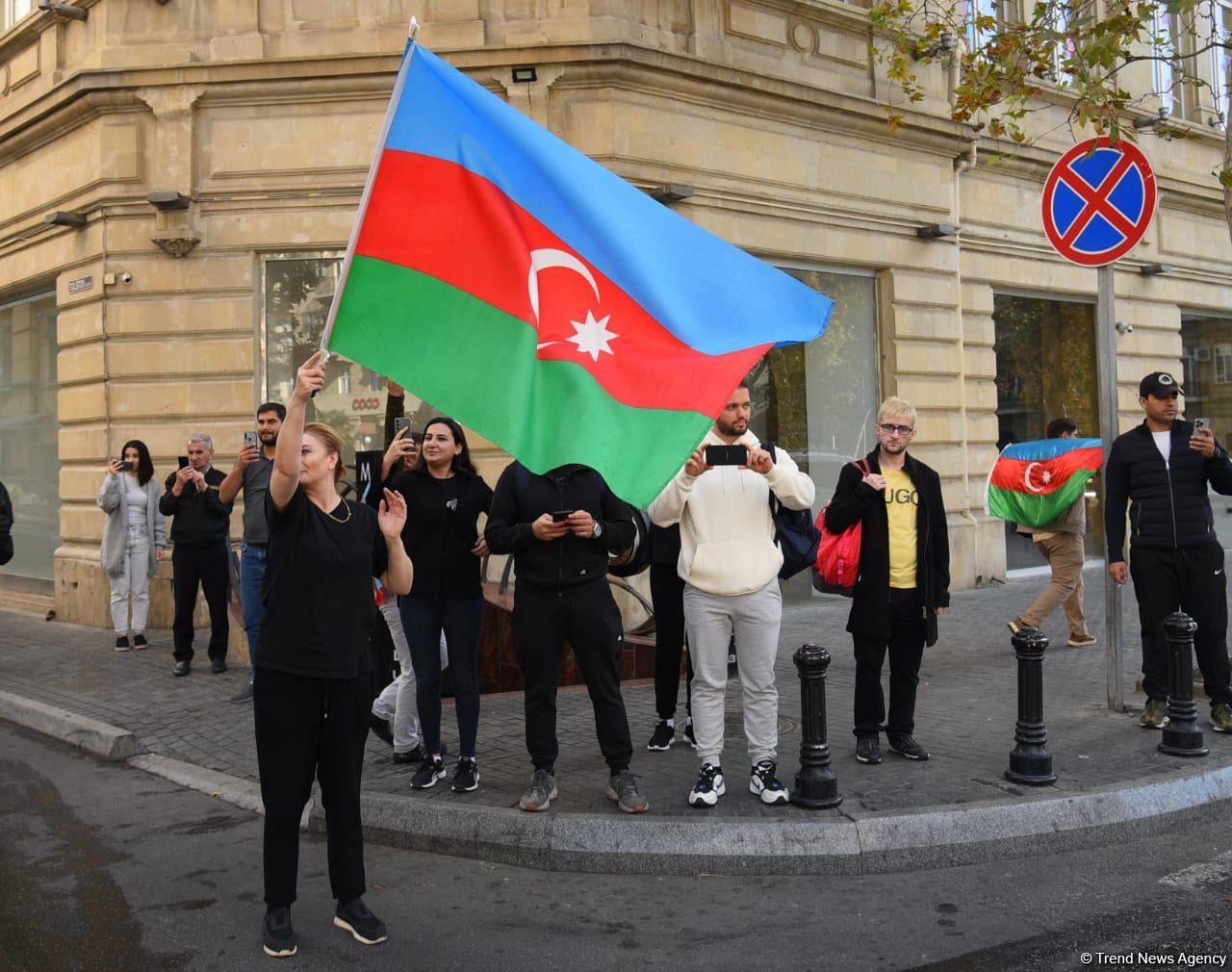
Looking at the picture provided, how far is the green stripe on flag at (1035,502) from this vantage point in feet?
31.3

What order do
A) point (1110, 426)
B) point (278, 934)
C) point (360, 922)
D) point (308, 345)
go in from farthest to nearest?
1. point (308, 345)
2. point (1110, 426)
3. point (360, 922)
4. point (278, 934)

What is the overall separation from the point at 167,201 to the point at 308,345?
78.9 inches

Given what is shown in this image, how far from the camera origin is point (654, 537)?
6.89 m

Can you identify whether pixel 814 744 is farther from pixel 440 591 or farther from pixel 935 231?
pixel 935 231

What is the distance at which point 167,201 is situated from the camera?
11.7 m

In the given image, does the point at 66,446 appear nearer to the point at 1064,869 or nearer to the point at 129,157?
the point at 129,157

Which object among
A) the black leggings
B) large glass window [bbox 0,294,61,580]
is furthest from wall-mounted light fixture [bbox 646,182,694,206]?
the black leggings

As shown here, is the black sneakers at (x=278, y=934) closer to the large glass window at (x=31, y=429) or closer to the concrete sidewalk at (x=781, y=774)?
the concrete sidewalk at (x=781, y=774)

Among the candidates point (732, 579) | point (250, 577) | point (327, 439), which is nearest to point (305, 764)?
point (327, 439)

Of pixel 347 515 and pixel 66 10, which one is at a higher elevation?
pixel 66 10

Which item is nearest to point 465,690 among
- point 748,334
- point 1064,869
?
point 748,334

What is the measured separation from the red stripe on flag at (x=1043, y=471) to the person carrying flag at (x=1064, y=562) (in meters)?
0.26

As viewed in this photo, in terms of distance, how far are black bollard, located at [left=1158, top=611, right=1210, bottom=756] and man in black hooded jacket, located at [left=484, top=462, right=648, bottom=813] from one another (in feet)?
10.2

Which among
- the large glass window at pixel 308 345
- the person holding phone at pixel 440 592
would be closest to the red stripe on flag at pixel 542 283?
the person holding phone at pixel 440 592
